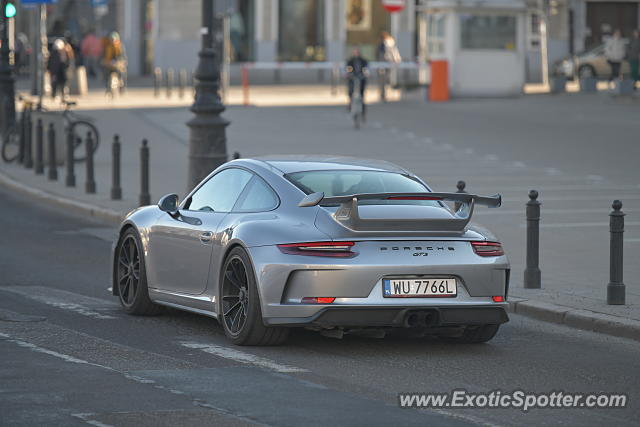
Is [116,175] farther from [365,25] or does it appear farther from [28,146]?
[365,25]

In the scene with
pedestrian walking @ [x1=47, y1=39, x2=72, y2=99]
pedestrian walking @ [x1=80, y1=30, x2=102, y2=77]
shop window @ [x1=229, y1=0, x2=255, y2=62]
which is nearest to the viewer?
pedestrian walking @ [x1=47, y1=39, x2=72, y2=99]

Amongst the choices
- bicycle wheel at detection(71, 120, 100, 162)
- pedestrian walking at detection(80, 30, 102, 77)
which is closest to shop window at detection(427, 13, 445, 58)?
bicycle wheel at detection(71, 120, 100, 162)

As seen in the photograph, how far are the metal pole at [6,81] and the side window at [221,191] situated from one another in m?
19.7

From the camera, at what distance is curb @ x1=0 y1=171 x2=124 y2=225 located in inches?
773

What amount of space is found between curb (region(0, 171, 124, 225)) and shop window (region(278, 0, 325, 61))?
40266 mm

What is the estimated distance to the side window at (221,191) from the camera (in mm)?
10883

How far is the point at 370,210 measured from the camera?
980 cm

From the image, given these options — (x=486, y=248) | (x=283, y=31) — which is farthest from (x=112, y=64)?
(x=486, y=248)

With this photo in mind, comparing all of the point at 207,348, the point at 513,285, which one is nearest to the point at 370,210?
the point at 207,348

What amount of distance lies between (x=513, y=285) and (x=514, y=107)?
28.6m

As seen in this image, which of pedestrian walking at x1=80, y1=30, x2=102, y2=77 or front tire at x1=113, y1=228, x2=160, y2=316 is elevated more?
pedestrian walking at x1=80, y1=30, x2=102, y2=77

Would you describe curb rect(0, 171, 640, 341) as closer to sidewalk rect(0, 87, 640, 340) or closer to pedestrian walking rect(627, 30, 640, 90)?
sidewalk rect(0, 87, 640, 340)

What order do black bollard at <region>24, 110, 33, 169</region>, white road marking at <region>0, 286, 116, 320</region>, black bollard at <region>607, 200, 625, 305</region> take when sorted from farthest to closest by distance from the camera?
black bollard at <region>24, 110, 33, 169</region> < black bollard at <region>607, 200, 625, 305</region> < white road marking at <region>0, 286, 116, 320</region>

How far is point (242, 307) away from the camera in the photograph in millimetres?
10125
